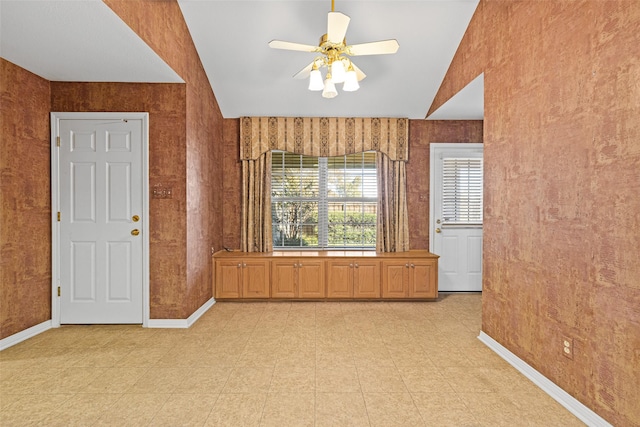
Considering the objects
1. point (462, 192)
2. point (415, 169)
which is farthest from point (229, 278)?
point (462, 192)

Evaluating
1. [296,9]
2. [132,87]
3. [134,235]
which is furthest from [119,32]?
[134,235]

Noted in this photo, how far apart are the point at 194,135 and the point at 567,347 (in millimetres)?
3764

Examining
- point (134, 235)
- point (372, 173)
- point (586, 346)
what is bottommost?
point (586, 346)

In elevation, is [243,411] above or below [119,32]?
below

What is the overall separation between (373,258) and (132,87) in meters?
3.35

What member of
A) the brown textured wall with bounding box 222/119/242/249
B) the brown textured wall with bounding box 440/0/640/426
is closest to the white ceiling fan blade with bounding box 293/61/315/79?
the brown textured wall with bounding box 440/0/640/426

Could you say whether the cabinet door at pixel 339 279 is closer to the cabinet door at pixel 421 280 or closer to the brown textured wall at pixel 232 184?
the cabinet door at pixel 421 280

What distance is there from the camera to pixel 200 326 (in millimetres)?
3834

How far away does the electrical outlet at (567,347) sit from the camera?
2.25 metres

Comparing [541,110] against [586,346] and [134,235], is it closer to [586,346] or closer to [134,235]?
[586,346]

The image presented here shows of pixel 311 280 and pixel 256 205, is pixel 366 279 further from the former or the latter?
pixel 256 205

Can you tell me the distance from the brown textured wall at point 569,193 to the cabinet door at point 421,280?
1.52 meters

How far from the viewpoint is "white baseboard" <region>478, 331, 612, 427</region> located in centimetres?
208

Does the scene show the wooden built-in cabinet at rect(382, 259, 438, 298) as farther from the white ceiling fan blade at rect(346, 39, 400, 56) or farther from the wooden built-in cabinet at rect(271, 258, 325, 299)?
the white ceiling fan blade at rect(346, 39, 400, 56)
